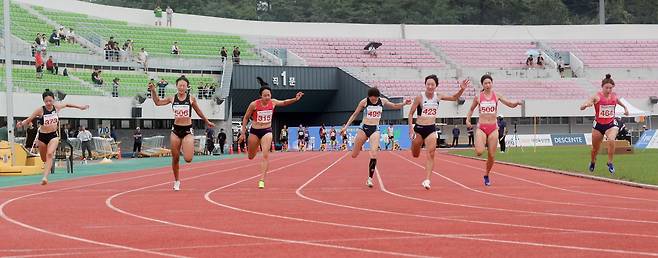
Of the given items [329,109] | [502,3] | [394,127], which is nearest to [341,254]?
[394,127]

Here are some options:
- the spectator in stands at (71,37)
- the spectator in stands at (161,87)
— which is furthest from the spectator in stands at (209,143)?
the spectator in stands at (71,37)

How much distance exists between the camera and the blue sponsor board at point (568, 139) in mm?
55094

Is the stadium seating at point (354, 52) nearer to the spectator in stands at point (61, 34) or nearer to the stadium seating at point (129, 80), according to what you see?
the stadium seating at point (129, 80)

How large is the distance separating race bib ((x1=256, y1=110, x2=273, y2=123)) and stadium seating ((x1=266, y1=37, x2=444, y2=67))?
47651 millimetres

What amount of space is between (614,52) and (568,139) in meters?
19.3

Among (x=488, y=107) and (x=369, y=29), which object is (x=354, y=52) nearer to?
(x=369, y=29)

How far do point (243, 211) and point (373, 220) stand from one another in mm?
2134

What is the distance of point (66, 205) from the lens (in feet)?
41.9

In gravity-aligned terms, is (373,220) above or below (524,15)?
below

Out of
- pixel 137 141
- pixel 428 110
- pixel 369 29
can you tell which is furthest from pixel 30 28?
pixel 428 110

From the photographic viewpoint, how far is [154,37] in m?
60.3

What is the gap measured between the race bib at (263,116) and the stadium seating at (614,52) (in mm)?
57206

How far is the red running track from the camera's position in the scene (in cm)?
753

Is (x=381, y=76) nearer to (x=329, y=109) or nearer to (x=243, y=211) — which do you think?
(x=329, y=109)
